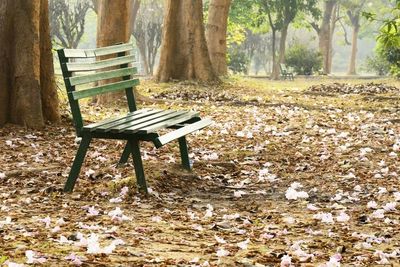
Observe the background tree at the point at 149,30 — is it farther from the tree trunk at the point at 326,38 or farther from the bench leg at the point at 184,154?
the bench leg at the point at 184,154

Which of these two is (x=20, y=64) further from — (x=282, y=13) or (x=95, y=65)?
(x=282, y=13)

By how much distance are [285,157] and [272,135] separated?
207 centimetres

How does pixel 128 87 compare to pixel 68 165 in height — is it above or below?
above

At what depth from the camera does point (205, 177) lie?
26.5ft

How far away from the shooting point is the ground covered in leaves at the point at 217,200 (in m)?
4.91

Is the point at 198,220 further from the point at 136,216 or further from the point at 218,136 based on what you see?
the point at 218,136

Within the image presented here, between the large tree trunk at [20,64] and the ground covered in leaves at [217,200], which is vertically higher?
the large tree trunk at [20,64]

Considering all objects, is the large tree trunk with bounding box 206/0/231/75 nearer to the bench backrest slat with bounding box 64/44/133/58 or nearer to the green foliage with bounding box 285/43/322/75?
the bench backrest slat with bounding box 64/44/133/58

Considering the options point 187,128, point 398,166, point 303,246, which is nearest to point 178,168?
point 187,128

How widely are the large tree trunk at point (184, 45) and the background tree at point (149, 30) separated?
90.6 feet

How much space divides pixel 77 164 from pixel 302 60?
38.0m

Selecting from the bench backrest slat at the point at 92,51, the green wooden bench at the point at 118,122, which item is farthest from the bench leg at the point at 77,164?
the bench backrest slat at the point at 92,51

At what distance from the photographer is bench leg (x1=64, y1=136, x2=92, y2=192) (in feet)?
22.2

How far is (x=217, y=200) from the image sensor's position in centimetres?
707
